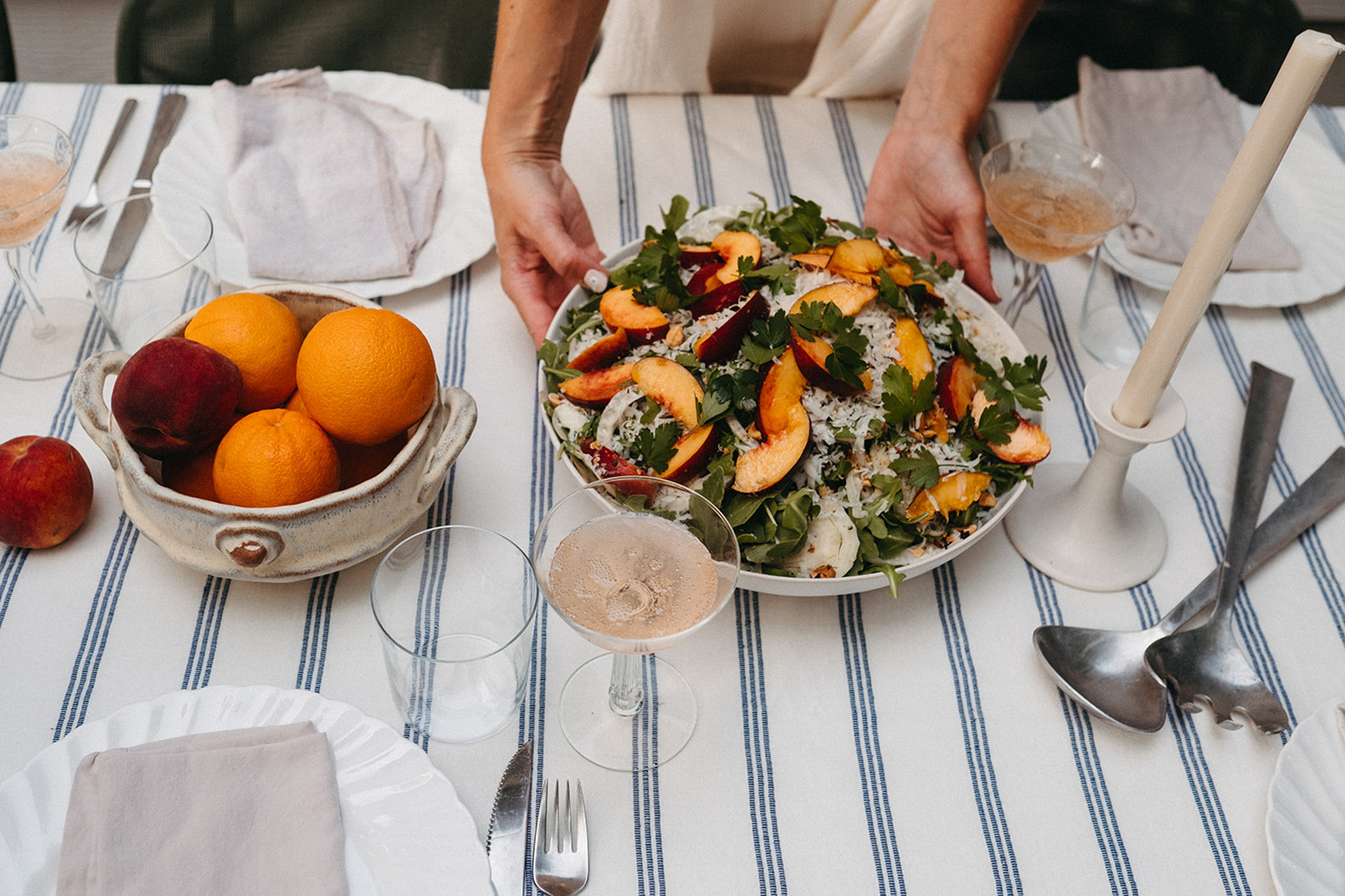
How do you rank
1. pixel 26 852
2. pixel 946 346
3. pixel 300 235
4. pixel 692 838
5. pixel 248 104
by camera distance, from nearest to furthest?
pixel 26 852
pixel 692 838
pixel 946 346
pixel 300 235
pixel 248 104

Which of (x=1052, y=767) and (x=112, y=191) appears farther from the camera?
(x=112, y=191)

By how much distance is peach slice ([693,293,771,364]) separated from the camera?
1061 mm

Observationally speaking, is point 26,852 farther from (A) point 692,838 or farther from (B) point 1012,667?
(B) point 1012,667

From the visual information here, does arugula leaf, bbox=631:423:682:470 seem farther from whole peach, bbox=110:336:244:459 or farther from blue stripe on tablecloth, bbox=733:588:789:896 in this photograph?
whole peach, bbox=110:336:244:459

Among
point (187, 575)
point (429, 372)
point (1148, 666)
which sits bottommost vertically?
point (187, 575)

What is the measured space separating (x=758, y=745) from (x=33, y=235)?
98 cm

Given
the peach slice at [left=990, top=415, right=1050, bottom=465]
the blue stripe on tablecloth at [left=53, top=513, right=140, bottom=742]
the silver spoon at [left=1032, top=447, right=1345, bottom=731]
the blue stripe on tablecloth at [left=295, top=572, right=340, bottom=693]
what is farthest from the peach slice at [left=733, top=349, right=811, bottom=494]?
the blue stripe on tablecloth at [left=53, top=513, right=140, bottom=742]

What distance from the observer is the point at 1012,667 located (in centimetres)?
104

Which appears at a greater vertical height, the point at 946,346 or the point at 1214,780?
the point at 946,346

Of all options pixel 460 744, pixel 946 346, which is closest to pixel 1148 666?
pixel 946 346

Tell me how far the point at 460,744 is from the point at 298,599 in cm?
24

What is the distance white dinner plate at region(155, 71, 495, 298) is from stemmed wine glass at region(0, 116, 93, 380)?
18cm

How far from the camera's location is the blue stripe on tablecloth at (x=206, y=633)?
0.96 m

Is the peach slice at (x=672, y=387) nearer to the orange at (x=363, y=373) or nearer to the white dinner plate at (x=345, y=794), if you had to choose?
the orange at (x=363, y=373)
